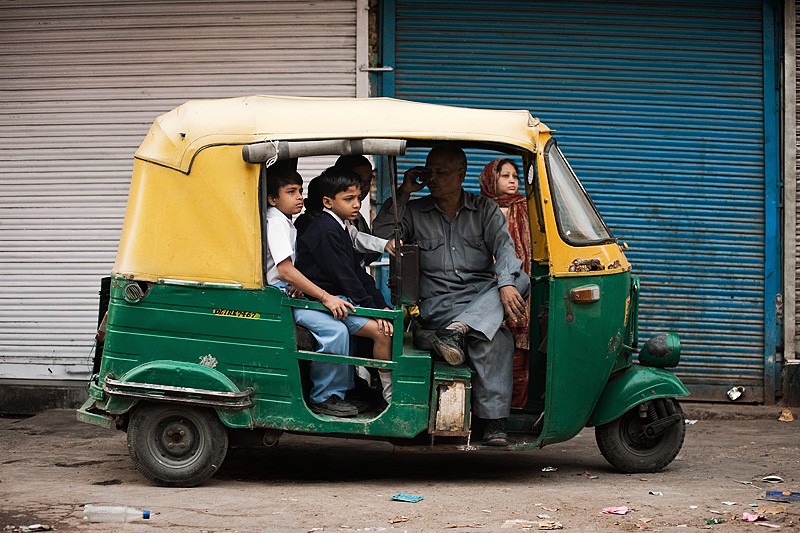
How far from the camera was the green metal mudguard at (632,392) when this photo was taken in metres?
5.28

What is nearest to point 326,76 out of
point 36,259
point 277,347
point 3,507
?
point 36,259

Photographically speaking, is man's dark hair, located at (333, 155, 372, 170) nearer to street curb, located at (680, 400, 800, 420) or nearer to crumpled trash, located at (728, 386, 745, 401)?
street curb, located at (680, 400, 800, 420)

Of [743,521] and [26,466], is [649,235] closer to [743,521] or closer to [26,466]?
[743,521]

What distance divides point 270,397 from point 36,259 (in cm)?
411

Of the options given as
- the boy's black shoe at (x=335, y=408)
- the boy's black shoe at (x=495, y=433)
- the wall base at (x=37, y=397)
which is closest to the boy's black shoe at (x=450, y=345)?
the boy's black shoe at (x=495, y=433)

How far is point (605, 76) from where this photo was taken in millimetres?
8031

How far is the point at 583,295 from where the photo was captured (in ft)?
16.7

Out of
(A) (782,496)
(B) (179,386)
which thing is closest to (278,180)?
(B) (179,386)

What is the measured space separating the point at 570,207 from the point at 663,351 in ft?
3.57

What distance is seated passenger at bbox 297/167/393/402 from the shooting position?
5035 mm

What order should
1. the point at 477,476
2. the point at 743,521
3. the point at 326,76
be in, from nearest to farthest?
the point at 743,521 < the point at 477,476 < the point at 326,76

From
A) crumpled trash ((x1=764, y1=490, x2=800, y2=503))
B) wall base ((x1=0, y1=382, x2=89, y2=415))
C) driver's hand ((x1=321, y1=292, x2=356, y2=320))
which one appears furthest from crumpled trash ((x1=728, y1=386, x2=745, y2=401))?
wall base ((x1=0, y1=382, x2=89, y2=415))

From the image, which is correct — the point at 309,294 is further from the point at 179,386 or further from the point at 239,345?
the point at 179,386

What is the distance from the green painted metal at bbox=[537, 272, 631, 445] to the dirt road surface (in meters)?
0.41
